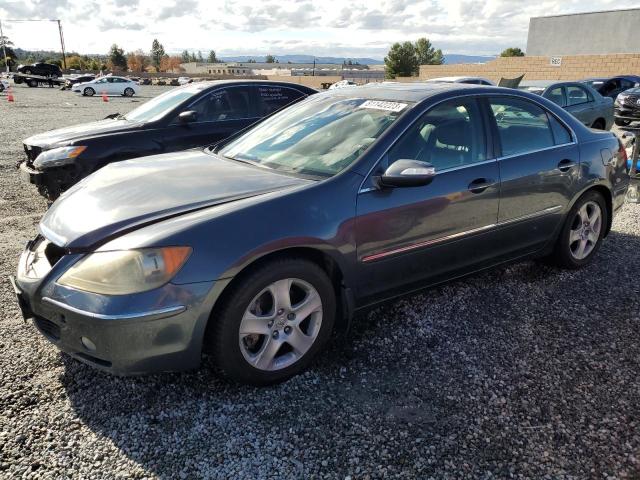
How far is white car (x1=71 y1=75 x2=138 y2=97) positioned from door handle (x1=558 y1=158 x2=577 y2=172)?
3526cm

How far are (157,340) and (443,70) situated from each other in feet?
150

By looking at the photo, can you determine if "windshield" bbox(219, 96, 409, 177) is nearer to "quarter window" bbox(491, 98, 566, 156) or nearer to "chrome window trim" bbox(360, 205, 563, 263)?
"chrome window trim" bbox(360, 205, 563, 263)

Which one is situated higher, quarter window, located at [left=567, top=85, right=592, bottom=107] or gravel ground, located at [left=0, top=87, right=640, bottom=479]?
quarter window, located at [left=567, top=85, right=592, bottom=107]

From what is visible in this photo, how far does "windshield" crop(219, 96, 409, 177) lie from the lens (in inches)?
127

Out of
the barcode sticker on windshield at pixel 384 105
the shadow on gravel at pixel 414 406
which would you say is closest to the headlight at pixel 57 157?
the shadow on gravel at pixel 414 406

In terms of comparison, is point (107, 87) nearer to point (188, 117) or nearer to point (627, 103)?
point (627, 103)

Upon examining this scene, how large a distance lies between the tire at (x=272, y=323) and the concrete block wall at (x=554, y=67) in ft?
119

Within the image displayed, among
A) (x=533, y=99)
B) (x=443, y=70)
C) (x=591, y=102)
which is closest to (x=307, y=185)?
(x=533, y=99)

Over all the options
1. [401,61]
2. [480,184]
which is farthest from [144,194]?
[401,61]

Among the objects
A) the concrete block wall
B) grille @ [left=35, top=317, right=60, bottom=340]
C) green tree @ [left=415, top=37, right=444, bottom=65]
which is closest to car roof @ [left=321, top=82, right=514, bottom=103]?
grille @ [left=35, top=317, right=60, bottom=340]

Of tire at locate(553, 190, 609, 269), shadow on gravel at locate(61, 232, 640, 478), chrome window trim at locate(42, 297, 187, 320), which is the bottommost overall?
shadow on gravel at locate(61, 232, 640, 478)

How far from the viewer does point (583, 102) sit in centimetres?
1135

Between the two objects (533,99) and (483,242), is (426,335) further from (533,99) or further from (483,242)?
(533,99)

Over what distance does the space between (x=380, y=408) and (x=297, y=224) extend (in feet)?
3.44
